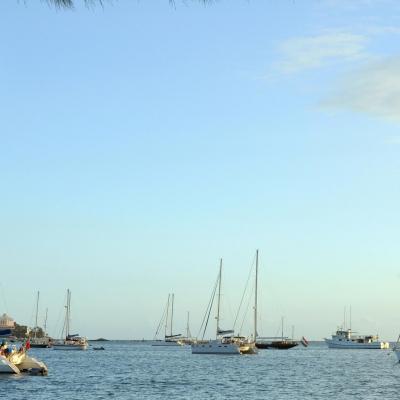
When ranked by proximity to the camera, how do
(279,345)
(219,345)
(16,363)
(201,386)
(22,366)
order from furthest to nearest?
1. (279,345)
2. (219,345)
3. (22,366)
4. (16,363)
5. (201,386)

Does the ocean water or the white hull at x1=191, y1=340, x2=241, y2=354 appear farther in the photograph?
the white hull at x1=191, y1=340, x2=241, y2=354

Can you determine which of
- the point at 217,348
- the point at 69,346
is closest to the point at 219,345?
the point at 217,348

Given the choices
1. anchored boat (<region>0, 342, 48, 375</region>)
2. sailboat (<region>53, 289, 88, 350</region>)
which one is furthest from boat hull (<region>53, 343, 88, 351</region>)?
anchored boat (<region>0, 342, 48, 375</region>)

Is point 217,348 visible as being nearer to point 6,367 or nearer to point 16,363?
point 16,363

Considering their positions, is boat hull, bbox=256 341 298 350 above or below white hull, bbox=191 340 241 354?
above

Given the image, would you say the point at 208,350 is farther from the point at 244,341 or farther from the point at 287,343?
the point at 287,343

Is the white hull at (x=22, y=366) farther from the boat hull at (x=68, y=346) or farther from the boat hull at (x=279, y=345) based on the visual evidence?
the boat hull at (x=279, y=345)

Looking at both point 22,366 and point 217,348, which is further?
point 217,348

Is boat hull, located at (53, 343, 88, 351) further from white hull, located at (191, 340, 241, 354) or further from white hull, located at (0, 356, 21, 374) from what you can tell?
white hull, located at (0, 356, 21, 374)

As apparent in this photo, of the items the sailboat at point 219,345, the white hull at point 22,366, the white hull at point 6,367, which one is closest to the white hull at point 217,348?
the sailboat at point 219,345

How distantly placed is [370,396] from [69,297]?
137 meters

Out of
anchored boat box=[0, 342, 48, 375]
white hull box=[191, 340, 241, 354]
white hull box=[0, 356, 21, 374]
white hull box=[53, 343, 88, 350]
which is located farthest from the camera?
white hull box=[53, 343, 88, 350]

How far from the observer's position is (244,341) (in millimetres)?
140750

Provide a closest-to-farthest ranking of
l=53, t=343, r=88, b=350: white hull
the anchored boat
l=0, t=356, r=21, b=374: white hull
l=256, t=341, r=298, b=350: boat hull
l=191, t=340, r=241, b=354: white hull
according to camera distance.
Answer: l=0, t=356, r=21, b=374: white hull → the anchored boat → l=191, t=340, r=241, b=354: white hull → l=53, t=343, r=88, b=350: white hull → l=256, t=341, r=298, b=350: boat hull
